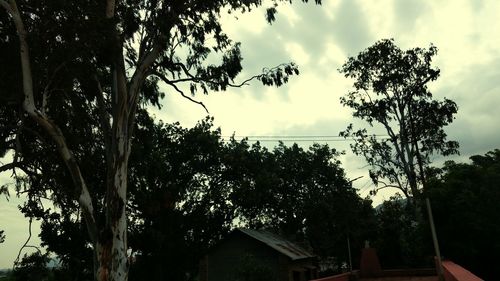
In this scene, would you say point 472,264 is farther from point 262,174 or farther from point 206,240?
point 206,240

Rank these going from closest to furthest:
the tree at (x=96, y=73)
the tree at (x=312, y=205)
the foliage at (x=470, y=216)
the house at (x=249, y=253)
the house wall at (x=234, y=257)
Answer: the tree at (x=96, y=73), the foliage at (x=470, y=216), the house at (x=249, y=253), the house wall at (x=234, y=257), the tree at (x=312, y=205)

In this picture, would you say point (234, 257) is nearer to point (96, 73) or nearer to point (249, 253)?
point (249, 253)

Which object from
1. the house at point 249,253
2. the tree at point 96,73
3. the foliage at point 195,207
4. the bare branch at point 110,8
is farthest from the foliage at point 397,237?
the bare branch at point 110,8

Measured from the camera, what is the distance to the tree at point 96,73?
1298 centimetres

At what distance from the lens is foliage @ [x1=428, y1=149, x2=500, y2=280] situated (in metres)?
22.3

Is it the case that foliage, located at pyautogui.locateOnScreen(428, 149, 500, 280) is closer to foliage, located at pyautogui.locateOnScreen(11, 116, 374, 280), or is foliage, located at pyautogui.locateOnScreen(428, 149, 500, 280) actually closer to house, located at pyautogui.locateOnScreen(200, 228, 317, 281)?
house, located at pyautogui.locateOnScreen(200, 228, 317, 281)

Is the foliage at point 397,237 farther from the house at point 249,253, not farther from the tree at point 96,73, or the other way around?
the tree at point 96,73

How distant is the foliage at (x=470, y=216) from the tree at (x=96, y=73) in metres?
13.5

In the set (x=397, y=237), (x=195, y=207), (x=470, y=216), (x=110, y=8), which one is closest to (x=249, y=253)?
(x=195, y=207)

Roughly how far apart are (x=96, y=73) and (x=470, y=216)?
20719mm

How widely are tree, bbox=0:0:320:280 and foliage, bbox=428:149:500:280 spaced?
13512 millimetres

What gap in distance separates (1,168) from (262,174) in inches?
956

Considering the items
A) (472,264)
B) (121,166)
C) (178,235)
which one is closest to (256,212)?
(178,235)

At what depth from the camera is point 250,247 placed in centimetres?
3156
